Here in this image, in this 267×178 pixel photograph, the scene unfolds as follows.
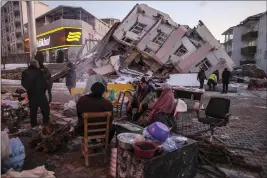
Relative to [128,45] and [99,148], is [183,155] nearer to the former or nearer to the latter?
[99,148]

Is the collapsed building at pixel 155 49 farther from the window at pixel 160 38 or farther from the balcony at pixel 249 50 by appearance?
the balcony at pixel 249 50

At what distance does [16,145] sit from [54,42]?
34.6 m

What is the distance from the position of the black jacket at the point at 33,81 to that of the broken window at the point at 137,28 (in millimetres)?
15354

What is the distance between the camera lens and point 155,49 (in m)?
19.2

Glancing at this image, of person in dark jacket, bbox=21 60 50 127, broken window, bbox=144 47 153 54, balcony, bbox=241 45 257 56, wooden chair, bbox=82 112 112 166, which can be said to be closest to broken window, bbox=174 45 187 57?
broken window, bbox=144 47 153 54

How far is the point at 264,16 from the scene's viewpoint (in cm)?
3591

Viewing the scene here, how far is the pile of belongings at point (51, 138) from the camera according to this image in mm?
4477

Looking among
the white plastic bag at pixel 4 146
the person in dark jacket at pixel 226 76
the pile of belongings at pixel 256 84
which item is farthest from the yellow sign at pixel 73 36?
the white plastic bag at pixel 4 146

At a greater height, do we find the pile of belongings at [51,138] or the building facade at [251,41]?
the building facade at [251,41]

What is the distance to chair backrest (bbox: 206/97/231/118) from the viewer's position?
565 centimetres

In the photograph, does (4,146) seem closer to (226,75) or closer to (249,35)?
(226,75)

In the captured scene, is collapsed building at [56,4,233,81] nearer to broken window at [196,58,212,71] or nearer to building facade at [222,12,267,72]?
broken window at [196,58,212,71]

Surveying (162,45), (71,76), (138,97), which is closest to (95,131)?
(138,97)

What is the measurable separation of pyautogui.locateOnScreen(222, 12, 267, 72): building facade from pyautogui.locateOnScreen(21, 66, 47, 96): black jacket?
37.5 metres
